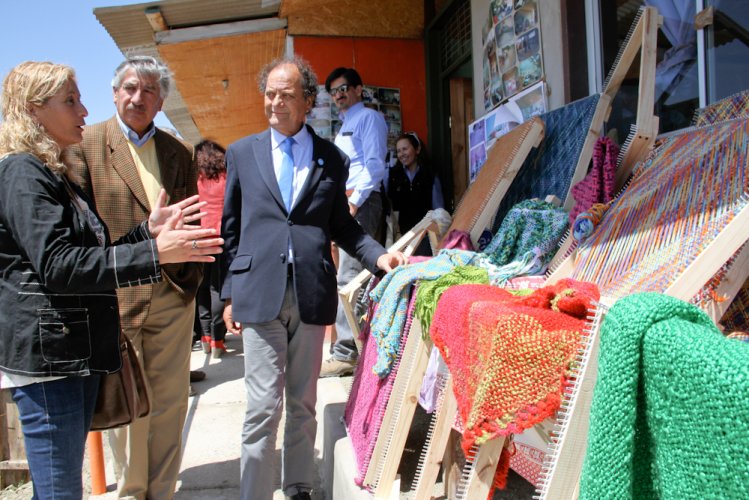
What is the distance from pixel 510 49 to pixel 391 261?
2.10 m

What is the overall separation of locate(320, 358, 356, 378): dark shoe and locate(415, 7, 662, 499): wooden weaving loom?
162 centimetres

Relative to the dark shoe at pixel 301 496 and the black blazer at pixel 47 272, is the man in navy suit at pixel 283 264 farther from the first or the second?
the black blazer at pixel 47 272

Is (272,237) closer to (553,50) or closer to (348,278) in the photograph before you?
(348,278)

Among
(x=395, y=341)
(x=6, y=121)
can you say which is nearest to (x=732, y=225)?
(x=395, y=341)

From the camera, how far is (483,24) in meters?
4.31

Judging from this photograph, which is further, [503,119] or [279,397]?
[503,119]

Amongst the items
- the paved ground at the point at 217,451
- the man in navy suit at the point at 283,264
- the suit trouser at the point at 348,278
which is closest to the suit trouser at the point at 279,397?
the man in navy suit at the point at 283,264

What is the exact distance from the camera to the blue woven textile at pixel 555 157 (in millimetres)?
2739

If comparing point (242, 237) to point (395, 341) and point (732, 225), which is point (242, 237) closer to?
point (395, 341)

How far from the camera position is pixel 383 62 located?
6.23 metres

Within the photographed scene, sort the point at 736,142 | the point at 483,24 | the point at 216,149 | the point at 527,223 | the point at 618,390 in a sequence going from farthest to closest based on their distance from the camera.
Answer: the point at 216,149 < the point at 483,24 < the point at 527,223 < the point at 736,142 < the point at 618,390

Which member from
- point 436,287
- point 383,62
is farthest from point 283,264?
point 383,62

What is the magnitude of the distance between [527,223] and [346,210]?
831mm

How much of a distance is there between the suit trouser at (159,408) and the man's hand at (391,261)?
0.91 metres
